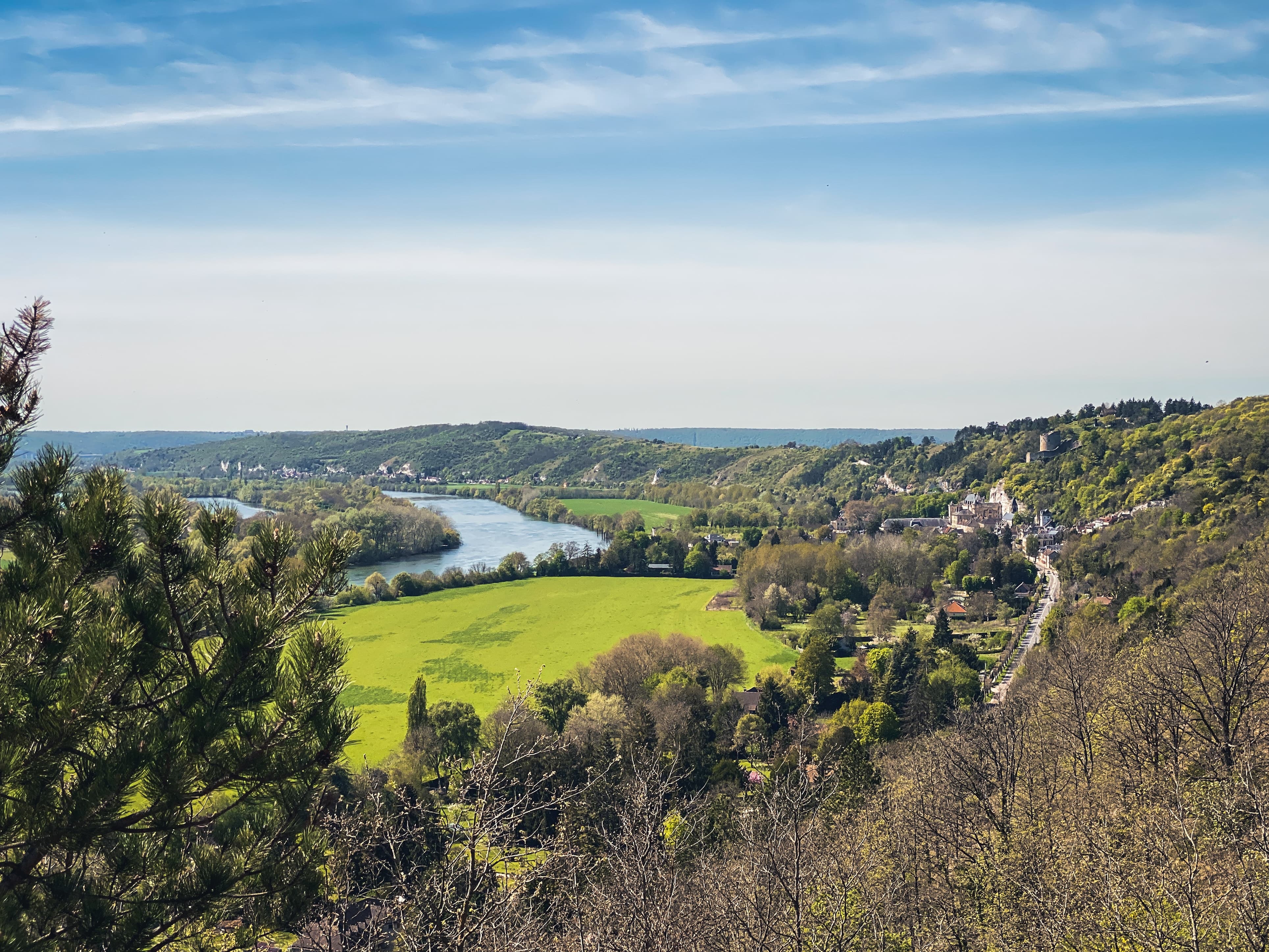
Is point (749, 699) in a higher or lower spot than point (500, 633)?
higher

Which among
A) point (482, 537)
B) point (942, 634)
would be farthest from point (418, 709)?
point (482, 537)

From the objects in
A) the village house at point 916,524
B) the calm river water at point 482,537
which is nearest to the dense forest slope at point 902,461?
the village house at point 916,524

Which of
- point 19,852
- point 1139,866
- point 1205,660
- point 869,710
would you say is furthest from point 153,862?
point 869,710

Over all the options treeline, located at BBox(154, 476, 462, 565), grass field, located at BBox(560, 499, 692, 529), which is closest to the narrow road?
treeline, located at BBox(154, 476, 462, 565)

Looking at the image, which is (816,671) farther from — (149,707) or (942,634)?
(149,707)

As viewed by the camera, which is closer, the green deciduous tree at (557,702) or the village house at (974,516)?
the green deciduous tree at (557,702)

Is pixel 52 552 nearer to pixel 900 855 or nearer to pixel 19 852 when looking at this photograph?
pixel 19 852

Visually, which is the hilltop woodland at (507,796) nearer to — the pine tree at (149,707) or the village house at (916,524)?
the pine tree at (149,707)
